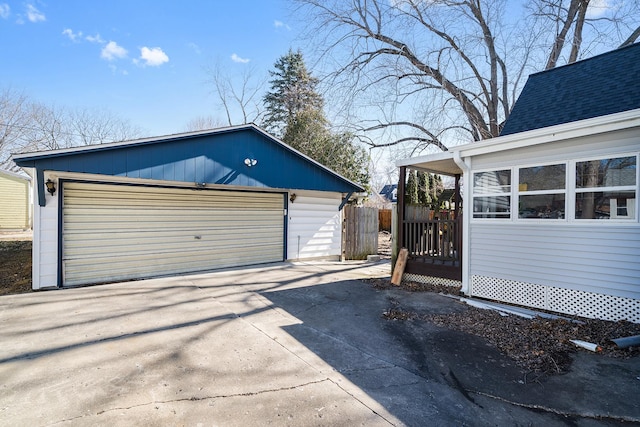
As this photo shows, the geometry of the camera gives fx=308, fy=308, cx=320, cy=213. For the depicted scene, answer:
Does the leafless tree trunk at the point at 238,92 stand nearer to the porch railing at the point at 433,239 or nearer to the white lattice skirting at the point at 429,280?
the porch railing at the point at 433,239

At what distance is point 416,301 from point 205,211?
18.2ft

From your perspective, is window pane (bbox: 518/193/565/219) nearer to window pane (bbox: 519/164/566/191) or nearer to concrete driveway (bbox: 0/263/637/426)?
window pane (bbox: 519/164/566/191)

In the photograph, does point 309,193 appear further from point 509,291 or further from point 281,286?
point 509,291

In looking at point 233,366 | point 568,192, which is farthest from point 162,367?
point 568,192

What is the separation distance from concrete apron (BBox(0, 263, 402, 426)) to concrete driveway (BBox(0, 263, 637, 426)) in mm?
14

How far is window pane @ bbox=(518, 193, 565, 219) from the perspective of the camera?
16.3 ft

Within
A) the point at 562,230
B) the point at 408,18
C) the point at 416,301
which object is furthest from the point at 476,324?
the point at 408,18

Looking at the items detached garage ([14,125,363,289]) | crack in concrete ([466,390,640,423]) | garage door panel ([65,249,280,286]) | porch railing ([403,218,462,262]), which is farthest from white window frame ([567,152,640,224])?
garage door panel ([65,249,280,286])

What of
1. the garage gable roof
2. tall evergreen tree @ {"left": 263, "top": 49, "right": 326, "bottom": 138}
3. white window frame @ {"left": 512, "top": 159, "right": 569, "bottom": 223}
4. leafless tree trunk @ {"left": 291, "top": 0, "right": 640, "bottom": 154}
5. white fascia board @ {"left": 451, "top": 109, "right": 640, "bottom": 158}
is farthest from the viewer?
tall evergreen tree @ {"left": 263, "top": 49, "right": 326, "bottom": 138}

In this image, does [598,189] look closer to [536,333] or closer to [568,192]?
[568,192]

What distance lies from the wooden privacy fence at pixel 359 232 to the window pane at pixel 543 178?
19.7ft

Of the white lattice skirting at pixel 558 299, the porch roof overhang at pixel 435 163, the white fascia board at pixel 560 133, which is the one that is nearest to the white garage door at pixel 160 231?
the porch roof overhang at pixel 435 163

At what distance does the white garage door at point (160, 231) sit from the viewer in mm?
6289

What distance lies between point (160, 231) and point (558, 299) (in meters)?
8.04
